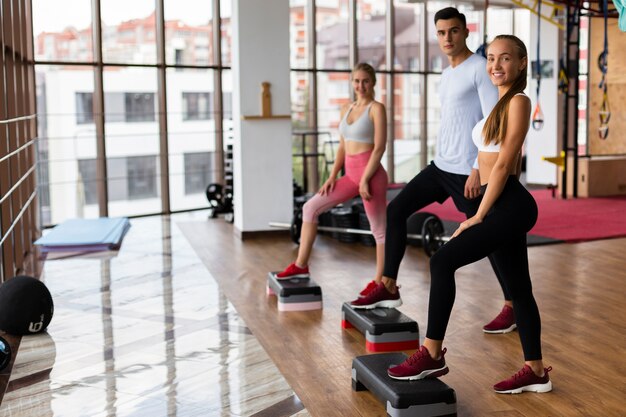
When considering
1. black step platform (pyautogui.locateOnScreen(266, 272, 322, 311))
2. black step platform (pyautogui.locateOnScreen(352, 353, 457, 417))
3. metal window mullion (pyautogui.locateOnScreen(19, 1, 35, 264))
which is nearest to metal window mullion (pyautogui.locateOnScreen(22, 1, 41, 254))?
metal window mullion (pyautogui.locateOnScreen(19, 1, 35, 264))

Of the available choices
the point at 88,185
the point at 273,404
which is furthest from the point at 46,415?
the point at 88,185

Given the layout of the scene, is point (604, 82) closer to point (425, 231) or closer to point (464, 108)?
point (425, 231)

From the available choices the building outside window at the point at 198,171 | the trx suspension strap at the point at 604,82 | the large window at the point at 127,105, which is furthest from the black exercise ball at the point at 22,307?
the building outside window at the point at 198,171

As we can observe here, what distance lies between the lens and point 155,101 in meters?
9.07

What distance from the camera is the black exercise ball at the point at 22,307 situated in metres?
3.87

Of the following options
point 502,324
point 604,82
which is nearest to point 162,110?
point 604,82

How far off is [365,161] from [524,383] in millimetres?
1639

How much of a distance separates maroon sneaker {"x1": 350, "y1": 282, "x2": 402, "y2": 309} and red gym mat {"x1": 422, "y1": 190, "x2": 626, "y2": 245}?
301cm

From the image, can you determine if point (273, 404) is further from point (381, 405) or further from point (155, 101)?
point (155, 101)

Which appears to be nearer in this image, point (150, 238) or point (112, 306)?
point (112, 306)

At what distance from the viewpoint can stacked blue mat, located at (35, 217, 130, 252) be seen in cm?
650

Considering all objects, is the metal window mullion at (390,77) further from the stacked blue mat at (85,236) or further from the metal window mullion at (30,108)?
the metal window mullion at (30,108)

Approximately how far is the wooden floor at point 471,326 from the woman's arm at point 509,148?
77 cm

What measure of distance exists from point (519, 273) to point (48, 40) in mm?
6748
